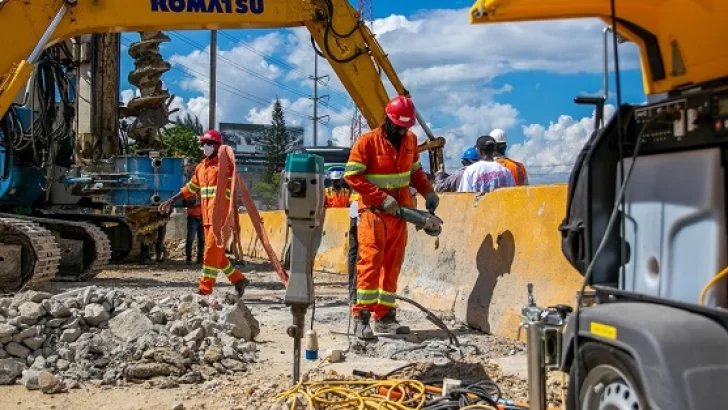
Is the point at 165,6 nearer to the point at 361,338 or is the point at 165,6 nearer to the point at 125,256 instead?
the point at 361,338

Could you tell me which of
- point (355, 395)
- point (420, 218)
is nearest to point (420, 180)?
point (420, 218)

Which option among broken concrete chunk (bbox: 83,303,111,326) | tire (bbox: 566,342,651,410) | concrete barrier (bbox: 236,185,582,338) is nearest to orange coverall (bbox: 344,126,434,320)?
concrete barrier (bbox: 236,185,582,338)

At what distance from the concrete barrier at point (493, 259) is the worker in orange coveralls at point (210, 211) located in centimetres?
180

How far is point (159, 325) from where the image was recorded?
604cm

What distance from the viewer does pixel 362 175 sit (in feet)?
21.3

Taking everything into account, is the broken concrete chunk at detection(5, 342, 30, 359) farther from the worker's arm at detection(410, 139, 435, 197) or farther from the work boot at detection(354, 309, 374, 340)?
the worker's arm at detection(410, 139, 435, 197)

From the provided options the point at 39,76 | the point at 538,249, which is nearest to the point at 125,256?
the point at 39,76

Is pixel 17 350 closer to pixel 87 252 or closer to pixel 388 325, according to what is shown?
pixel 388 325

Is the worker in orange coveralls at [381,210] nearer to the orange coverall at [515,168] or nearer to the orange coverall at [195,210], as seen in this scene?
the orange coverall at [515,168]

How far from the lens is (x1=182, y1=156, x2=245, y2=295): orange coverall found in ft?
27.2

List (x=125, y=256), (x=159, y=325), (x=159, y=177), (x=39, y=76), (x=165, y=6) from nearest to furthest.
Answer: (x=159, y=325) < (x=165, y=6) < (x=39, y=76) < (x=159, y=177) < (x=125, y=256)

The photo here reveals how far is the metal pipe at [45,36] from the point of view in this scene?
30.3 feet

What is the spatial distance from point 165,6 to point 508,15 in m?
7.77

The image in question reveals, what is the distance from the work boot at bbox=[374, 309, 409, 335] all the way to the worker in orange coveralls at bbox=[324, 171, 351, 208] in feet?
26.2
